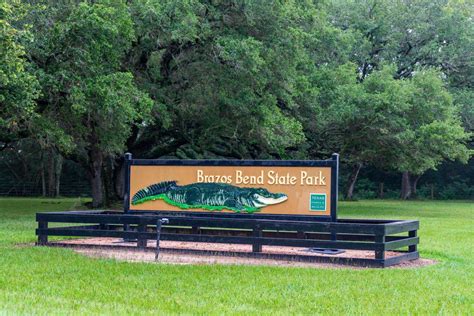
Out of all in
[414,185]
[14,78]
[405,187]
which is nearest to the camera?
[14,78]

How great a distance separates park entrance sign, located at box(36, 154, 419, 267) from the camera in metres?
12.2

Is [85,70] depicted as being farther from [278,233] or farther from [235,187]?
[278,233]

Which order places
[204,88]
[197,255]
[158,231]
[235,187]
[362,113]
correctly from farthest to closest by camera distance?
[362,113]
[204,88]
[235,187]
[197,255]
[158,231]

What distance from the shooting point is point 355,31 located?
1473 inches

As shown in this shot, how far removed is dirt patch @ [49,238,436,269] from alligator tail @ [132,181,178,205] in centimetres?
93

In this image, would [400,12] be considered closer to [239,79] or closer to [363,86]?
[363,86]

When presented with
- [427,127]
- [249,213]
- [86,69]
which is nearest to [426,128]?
[427,127]

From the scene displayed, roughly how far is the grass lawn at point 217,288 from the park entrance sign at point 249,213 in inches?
41.1

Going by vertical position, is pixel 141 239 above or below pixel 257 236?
below

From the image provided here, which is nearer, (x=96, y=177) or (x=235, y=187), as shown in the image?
(x=235, y=187)

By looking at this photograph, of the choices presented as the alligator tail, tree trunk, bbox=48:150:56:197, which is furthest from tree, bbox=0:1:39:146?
tree trunk, bbox=48:150:56:197

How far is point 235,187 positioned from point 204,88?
12.2 meters

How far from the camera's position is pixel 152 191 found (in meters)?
14.5

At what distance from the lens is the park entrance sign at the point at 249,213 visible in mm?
12180
